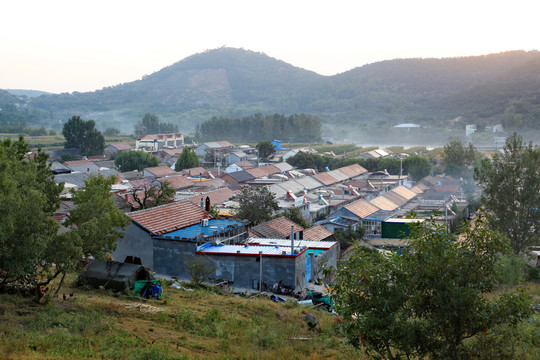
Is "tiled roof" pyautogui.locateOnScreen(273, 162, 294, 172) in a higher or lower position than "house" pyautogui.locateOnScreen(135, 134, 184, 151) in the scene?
lower

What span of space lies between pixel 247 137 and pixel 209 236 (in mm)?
95703

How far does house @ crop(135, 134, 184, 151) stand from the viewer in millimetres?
92000

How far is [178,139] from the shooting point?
104 meters

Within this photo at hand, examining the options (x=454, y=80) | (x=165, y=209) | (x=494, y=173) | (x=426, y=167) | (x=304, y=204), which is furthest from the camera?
(x=454, y=80)

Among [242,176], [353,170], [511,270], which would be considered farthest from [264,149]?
[511,270]

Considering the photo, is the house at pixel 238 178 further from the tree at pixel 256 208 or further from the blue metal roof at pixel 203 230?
the blue metal roof at pixel 203 230

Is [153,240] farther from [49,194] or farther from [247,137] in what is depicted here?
[247,137]

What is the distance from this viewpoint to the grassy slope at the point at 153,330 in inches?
376

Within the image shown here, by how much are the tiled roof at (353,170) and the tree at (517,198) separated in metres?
33.4

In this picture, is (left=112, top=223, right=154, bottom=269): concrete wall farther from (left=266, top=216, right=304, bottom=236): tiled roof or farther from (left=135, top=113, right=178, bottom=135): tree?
(left=135, top=113, right=178, bottom=135): tree

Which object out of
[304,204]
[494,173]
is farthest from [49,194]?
[304,204]

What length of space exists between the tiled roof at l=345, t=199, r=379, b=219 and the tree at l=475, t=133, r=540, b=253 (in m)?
11.0

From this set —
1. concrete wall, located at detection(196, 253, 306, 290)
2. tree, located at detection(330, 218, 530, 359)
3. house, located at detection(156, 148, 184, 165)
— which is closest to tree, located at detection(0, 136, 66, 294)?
tree, located at detection(330, 218, 530, 359)

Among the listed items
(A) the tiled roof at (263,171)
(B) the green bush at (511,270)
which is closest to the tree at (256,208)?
(B) the green bush at (511,270)
